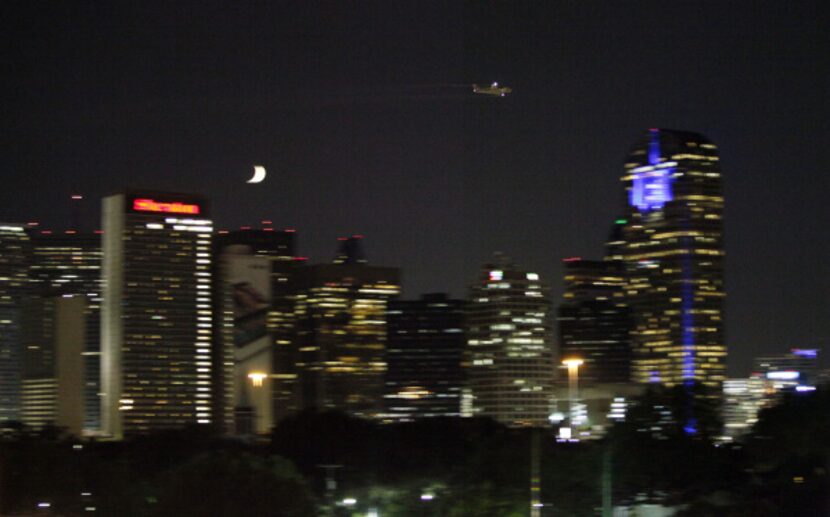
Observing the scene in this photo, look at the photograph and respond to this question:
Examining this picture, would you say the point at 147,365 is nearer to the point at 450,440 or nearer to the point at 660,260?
the point at 660,260

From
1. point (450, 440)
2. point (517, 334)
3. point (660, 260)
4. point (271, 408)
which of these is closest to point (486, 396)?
point (517, 334)

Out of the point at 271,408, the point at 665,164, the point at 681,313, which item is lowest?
the point at 271,408

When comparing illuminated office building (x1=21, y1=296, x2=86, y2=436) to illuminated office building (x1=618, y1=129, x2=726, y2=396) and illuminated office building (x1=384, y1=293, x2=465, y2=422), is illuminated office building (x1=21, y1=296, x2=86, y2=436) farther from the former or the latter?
Result: illuminated office building (x1=618, y1=129, x2=726, y2=396)

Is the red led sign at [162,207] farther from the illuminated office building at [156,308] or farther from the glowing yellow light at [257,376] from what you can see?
the glowing yellow light at [257,376]

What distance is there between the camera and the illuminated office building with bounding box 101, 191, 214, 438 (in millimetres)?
123375

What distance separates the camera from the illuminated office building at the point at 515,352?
117500mm

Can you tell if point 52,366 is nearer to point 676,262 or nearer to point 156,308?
point 156,308

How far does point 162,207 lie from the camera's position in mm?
126188

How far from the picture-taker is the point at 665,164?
144375 millimetres

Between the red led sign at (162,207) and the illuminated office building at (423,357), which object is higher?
the red led sign at (162,207)

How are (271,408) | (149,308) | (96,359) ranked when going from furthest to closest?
(96,359), (149,308), (271,408)

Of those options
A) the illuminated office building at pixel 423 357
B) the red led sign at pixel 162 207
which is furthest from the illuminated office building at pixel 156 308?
the illuminated office building at pixel 423 357

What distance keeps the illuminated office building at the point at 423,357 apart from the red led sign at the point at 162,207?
Result: 72.6ft

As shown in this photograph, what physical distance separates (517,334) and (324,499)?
79.5 metres
